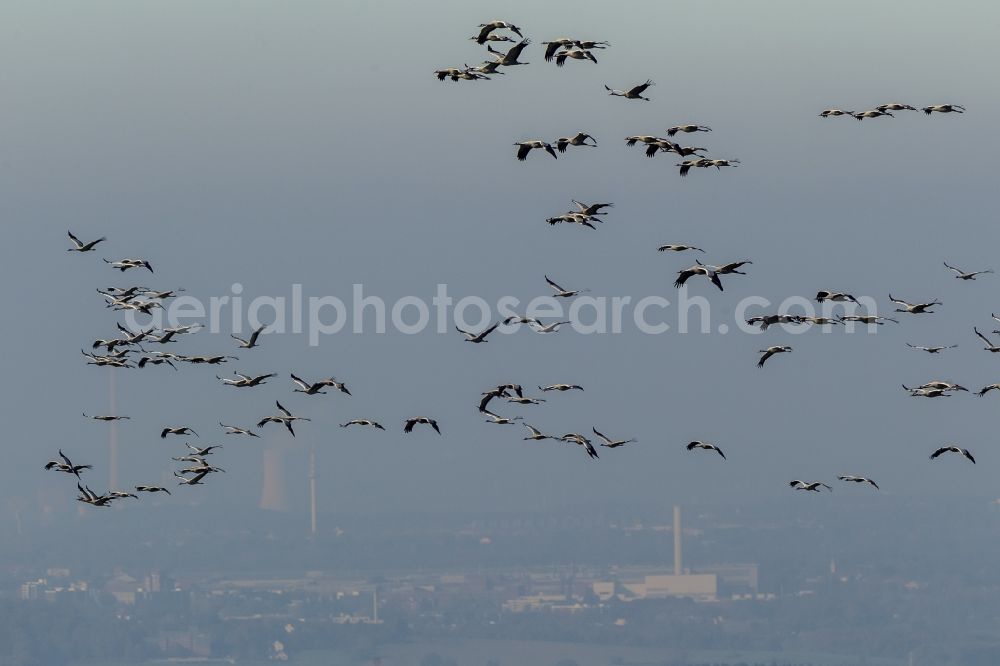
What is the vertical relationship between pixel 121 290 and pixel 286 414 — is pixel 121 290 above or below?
above

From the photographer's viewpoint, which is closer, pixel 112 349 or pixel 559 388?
pixel 559 388

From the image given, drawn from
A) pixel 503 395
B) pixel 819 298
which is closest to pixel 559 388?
pixel 503 395

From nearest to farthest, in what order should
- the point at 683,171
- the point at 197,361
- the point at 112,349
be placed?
the point at 683,171, the point at 197,361, the point at 112,349

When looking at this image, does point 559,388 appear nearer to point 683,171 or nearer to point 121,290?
point 683,171

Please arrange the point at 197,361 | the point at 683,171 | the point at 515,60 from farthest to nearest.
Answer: the point at 197,361 < the point at 683,171 < the point at 515,60

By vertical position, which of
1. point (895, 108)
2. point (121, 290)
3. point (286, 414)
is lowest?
point (286, 414)

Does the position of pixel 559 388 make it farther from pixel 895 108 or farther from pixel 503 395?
pixel 895 108

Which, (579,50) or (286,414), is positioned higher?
(579,50)

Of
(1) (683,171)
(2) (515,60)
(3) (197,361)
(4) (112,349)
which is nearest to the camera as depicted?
(2) (515,60)

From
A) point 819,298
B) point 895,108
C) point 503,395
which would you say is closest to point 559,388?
point 503,395
